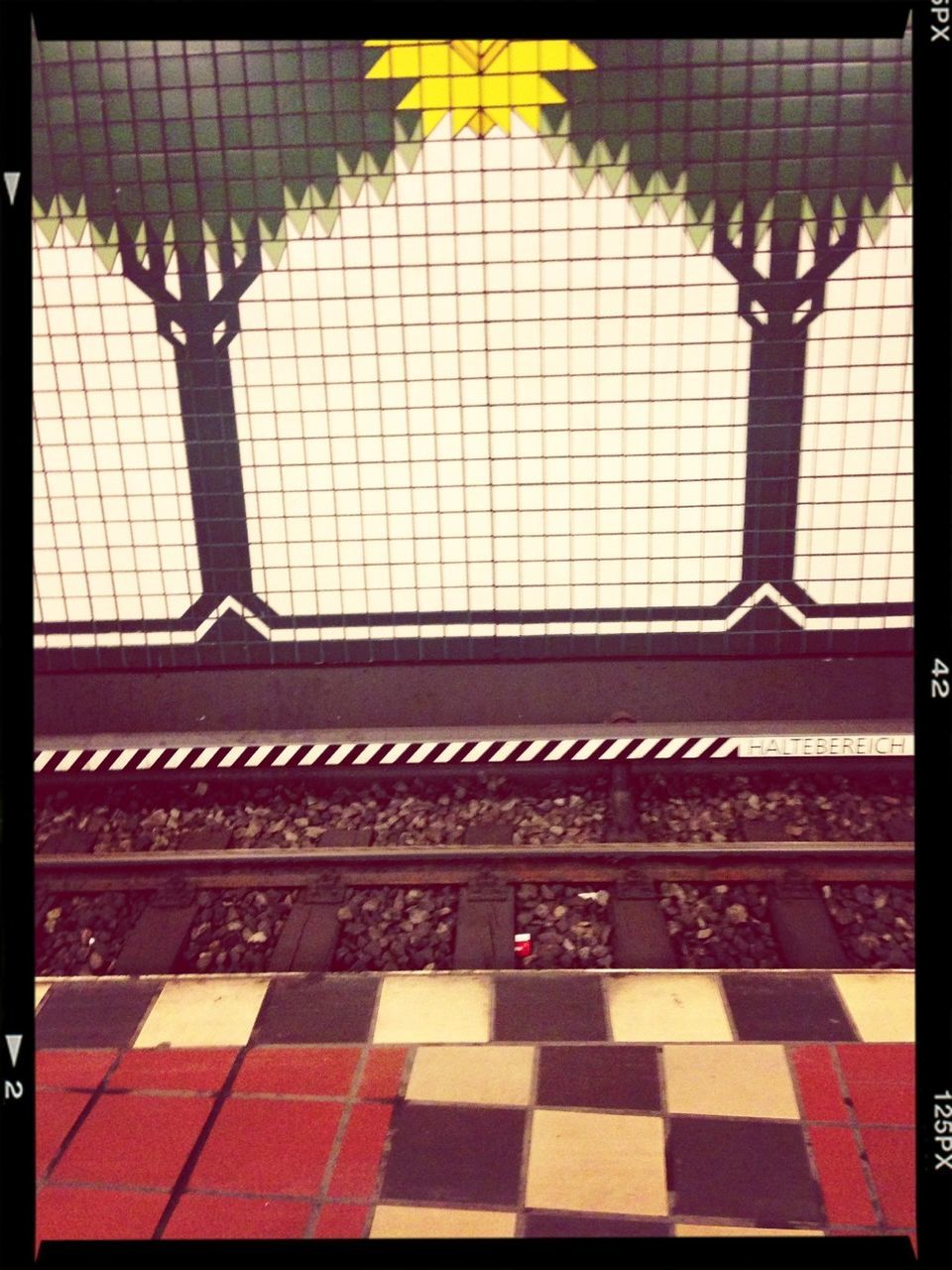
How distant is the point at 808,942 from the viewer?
380 centimetres

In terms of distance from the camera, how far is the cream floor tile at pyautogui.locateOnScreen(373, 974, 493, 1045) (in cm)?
334

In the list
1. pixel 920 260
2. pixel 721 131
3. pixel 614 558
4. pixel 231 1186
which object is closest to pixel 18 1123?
pixel 231 1186

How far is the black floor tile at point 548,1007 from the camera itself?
3.33 m

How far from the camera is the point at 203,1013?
11.5 ft

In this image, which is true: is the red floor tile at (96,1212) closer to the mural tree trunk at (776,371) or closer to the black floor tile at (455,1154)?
→ the black floor tile at (455,1154)

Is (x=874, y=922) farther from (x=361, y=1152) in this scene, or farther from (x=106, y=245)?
(x=106, y=245)

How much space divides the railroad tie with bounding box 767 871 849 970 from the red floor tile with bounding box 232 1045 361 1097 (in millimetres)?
1977

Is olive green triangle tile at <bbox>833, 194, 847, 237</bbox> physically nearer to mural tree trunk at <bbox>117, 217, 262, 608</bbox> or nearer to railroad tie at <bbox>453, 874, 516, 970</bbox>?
mural tree trunk at <bbox>117, 217, 262, 608</bbox>

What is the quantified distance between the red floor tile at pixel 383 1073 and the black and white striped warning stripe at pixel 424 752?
75.8 inches

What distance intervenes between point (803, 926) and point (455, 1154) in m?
1.97

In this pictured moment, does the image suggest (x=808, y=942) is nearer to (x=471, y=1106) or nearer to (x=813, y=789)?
(x=813, y=789)

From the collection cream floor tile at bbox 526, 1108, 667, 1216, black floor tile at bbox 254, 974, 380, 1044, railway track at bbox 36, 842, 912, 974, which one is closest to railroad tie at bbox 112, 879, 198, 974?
railway track at bbox 36, 842, 912, 974

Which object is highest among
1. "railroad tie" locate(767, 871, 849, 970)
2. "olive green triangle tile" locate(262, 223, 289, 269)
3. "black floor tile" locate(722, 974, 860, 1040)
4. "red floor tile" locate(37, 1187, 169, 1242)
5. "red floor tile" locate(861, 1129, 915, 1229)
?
"olive green triangle tile" locate(262, 223, 289, 269)

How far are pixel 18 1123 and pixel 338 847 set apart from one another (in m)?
3.15
